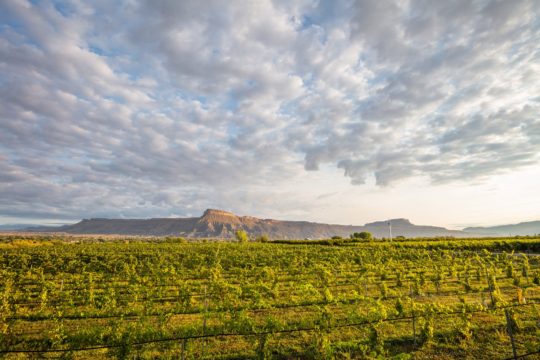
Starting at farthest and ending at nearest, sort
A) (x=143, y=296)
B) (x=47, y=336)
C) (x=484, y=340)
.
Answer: (x=143, y=296) < (x=47, y=336) < (x=484, y=340)

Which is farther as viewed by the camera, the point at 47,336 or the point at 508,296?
the point at 508,296

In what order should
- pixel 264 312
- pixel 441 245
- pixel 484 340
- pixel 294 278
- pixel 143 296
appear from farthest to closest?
pixel 441 245 < pixel 294 278 < pixel 143 296 < pixel 264 312 < pixel 484 340

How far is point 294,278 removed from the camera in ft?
81.6

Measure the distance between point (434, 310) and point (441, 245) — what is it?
145 ft

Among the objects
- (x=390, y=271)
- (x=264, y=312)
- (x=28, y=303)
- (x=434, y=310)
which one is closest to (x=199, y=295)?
(x=264, y=312)

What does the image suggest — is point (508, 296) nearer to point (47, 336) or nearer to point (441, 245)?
point (47, 336)

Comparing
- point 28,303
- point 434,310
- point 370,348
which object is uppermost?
point 434,310

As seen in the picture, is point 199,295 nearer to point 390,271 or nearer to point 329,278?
point 329,278

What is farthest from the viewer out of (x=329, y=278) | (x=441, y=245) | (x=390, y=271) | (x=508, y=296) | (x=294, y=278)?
(x=441, y=245)

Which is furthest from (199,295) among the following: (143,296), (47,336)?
(47,336)

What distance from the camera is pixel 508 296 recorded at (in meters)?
18.1

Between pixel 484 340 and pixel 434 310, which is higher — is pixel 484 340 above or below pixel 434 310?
below

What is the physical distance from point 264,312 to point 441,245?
45014 millimetres

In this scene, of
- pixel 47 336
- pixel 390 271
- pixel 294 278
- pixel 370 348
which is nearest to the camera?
pixel 370 348
